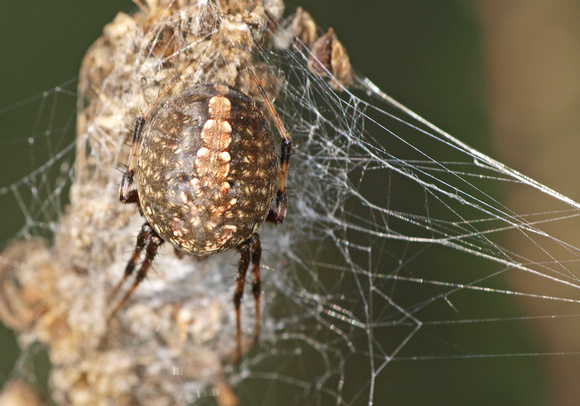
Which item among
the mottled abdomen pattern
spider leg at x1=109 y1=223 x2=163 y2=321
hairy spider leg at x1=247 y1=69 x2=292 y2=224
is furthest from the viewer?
spider leg at x1=109 y1=223 x2=163 y2=321

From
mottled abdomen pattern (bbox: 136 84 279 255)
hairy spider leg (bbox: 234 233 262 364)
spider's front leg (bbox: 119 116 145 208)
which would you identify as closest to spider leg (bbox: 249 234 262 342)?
hairy spider leg (bbox: 234 233 262 364)

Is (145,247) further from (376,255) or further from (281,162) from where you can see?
(376,255)

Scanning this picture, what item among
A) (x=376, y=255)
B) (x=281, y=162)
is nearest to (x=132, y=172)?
(x=281, y=162)

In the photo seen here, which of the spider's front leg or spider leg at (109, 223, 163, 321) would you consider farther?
spider leg at (109, 223, 163, 321)

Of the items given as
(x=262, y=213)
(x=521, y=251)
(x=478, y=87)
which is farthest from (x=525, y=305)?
(x=262, y=213)

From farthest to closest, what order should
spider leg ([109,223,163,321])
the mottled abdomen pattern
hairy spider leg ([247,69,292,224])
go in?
spider leg ([109,223,163,321]), hairy spider leg ([247,69,292,224]), the mottled abdomen pattern

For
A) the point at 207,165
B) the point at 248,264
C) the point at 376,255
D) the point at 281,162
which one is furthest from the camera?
the point at 376,255

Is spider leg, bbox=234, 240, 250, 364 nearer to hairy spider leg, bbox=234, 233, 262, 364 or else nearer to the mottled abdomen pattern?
hairy spider leg, bbox=234, 233, 262, 364

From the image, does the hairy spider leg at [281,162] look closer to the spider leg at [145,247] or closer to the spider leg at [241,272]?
the spider leg at [241,272]
